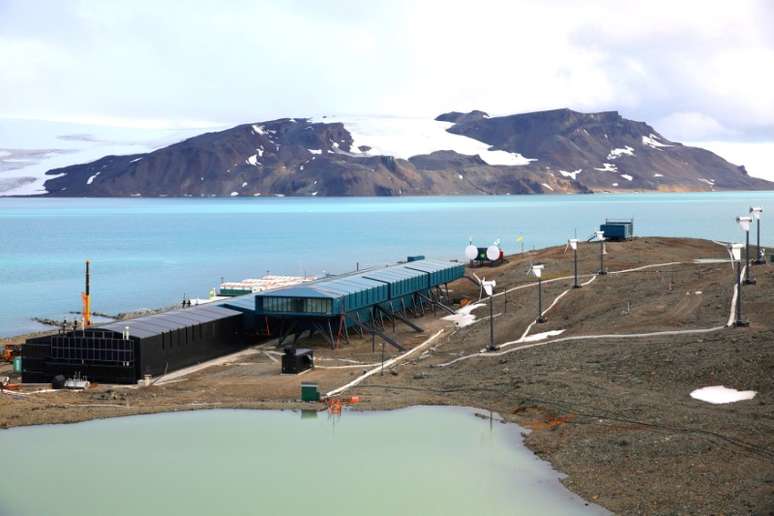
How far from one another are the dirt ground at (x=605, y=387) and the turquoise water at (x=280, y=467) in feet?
3.42

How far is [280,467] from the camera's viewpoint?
2902 cm

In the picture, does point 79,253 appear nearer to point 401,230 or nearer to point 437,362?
point 401,230

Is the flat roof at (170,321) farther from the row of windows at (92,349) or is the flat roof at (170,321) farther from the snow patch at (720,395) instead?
the snow patch at (720,395)

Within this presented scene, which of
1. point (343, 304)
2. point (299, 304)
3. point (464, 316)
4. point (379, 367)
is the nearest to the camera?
point (379, 367)

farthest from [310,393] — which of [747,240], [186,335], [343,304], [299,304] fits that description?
[747,240]

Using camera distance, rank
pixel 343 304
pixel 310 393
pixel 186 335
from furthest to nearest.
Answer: pixel 343 304 → pixel 186 335 → pixel 310 393

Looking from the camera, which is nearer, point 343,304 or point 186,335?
point 186,335

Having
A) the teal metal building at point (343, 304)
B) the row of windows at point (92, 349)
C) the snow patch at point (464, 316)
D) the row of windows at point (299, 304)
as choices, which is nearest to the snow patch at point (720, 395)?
the teal metal building at point (343, 304)

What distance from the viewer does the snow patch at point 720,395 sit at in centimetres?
2967

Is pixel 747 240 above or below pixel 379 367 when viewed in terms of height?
above

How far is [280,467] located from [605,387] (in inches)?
465

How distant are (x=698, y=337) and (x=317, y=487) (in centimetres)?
1728

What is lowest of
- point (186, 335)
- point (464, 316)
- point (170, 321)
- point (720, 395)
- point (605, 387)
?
point (464, 316)

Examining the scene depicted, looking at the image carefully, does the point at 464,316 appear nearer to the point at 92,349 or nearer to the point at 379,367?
the point at 379,367
